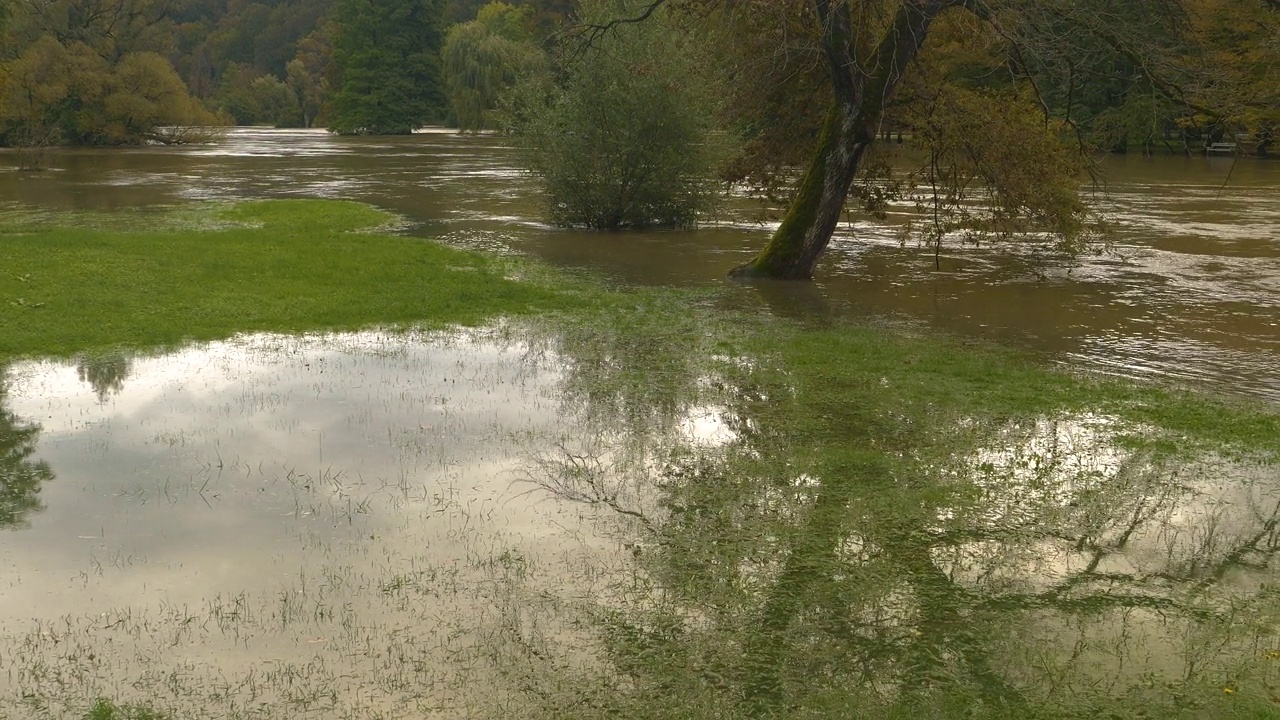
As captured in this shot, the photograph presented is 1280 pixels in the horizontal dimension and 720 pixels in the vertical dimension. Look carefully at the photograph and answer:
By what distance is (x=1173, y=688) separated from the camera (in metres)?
5.27

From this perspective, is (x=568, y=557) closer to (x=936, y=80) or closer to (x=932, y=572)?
(x=932, y=572)

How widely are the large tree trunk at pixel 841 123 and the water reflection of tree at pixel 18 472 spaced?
34.4 feet

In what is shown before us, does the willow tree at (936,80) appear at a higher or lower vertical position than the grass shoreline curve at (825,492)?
higher

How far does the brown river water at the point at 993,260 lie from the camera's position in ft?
44.0

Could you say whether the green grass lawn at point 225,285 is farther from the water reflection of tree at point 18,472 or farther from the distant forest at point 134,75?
the distant forest at point 134,75

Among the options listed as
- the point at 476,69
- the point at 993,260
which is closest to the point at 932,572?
the point at 993,260

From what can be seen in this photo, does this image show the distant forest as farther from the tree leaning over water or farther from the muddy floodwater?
the muddy floodwater

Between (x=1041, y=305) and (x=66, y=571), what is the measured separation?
12.9 m

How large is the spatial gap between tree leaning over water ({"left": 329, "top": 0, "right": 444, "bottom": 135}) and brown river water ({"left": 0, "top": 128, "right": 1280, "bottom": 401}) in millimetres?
49348

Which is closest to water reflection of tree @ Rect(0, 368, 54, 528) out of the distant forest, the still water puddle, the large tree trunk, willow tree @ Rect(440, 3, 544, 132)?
the still water puddle

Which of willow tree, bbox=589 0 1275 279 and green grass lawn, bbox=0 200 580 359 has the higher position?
willow tree, bbox=589 0 1275 279

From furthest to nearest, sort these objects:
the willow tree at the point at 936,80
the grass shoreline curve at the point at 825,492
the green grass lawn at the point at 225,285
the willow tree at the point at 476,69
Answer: the willow tree at the point at 476,69 < the willow tree at the point at 936,80 < the green grass lawn at the point at 225,285 < the grass shoreline curve at the point at 825,492

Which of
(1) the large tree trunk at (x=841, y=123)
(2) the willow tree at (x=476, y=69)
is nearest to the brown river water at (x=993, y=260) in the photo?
(1) the large tree trunk at (x=841, y=123)

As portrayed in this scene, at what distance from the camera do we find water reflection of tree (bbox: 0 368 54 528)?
25.0 feet
